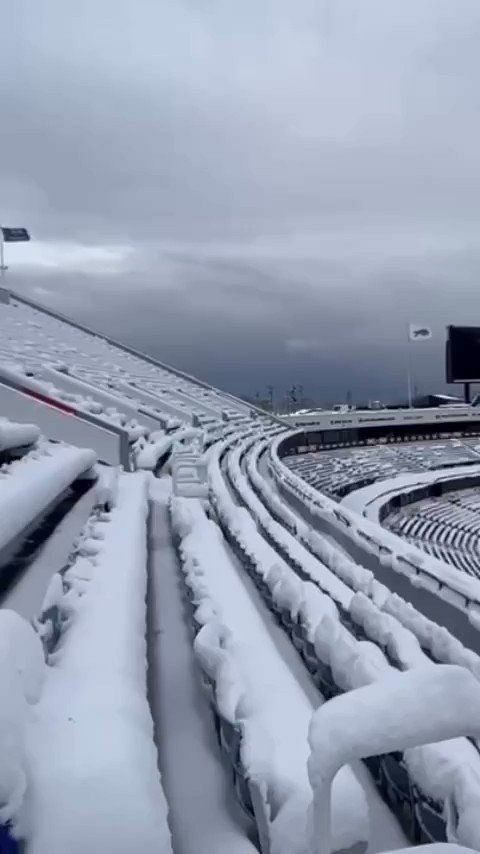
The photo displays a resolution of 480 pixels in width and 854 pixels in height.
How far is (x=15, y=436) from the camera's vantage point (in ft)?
11.5

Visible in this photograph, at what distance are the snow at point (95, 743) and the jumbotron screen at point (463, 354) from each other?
101 feet

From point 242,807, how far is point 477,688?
1.78 ft

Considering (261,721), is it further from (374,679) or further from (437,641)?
(437,641)

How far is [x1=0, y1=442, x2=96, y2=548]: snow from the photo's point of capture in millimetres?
2320

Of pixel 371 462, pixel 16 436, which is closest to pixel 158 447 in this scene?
pixel 16 436

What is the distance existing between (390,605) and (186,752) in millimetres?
1201

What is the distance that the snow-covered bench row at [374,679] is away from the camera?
124 centimetres

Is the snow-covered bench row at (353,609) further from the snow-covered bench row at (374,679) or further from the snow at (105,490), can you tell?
the snow at (105,490)

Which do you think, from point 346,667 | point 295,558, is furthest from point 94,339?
point 346,667

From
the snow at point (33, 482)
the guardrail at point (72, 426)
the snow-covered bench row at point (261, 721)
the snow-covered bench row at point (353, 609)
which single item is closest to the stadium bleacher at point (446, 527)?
the guardrail at point (72, 426)

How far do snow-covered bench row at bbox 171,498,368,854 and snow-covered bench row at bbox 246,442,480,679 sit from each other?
0.36 m

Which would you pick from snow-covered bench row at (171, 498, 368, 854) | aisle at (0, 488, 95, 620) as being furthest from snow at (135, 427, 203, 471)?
snow-covered bench row at (171, 498, 368, 854)

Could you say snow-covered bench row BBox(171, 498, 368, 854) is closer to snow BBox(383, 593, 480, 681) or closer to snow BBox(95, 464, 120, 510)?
snow BBox(383, 593, 480, 681)

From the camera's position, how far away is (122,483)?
4730mm
